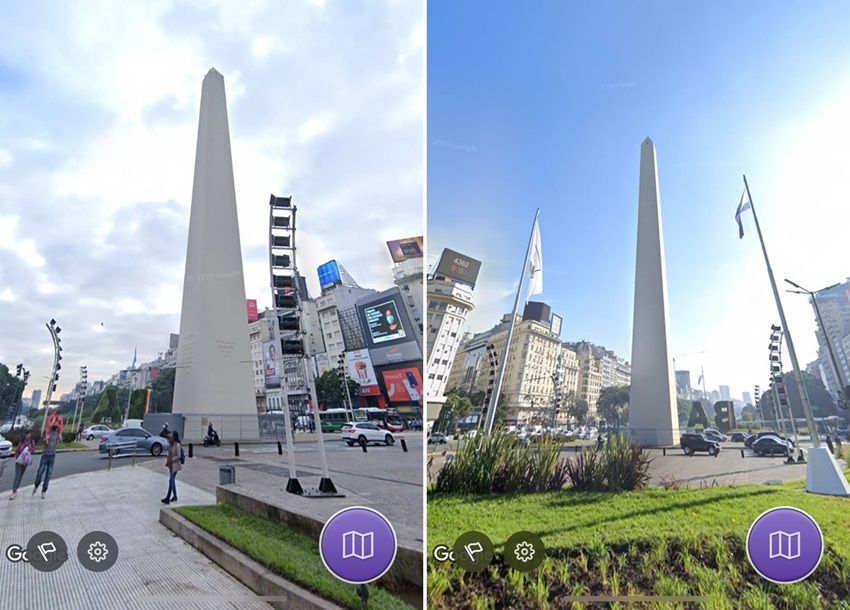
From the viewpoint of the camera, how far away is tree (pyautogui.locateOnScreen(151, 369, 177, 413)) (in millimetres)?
2709

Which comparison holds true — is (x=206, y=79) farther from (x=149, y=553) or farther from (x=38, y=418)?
(x=149, y=553)

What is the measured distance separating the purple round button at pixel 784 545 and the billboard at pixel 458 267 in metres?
1.67

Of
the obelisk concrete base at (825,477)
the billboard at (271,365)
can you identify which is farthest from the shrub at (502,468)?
the billboard at (271,365)

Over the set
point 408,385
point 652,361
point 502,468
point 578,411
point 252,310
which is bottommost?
point 502,468

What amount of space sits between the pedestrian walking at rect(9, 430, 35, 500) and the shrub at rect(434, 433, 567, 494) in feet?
5.98

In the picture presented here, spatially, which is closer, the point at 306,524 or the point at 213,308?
the point at 306,524

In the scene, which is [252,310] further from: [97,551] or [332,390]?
[97,551]

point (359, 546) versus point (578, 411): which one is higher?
point (578, 411)

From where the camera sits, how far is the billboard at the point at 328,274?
256cm

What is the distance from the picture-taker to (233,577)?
2504mm

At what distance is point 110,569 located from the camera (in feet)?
6.73

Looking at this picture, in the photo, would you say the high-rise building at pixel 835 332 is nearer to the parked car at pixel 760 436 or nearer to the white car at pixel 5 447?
the parked car at pixel 760 436

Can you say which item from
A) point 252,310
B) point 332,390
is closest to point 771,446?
point 332,390

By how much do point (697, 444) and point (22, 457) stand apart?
308 cm
